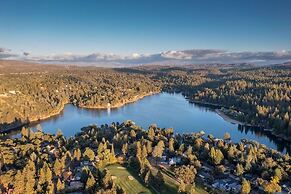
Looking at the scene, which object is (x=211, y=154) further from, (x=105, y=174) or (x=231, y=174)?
(x=105, y=174)

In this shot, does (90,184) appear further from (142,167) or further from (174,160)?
(174,160)

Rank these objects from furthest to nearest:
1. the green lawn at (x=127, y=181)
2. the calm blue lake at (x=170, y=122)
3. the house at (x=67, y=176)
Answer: the calm blue lake at (x=170, y=122)
the house at (x=67, y=176)
the green lawn at (x=127, y=181)

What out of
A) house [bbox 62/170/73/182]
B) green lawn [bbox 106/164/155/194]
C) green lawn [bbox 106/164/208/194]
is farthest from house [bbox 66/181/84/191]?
green lawn [bbox 106/164/155/194]

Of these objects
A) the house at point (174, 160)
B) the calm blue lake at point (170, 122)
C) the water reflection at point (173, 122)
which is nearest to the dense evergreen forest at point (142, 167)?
the house at point (174, 160)

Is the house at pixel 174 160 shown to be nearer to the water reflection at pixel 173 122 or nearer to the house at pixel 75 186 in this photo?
the house at pixel 75 186

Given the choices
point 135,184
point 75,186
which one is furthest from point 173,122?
point 75,186

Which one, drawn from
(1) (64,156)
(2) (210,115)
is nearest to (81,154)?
(1) (64,156)
